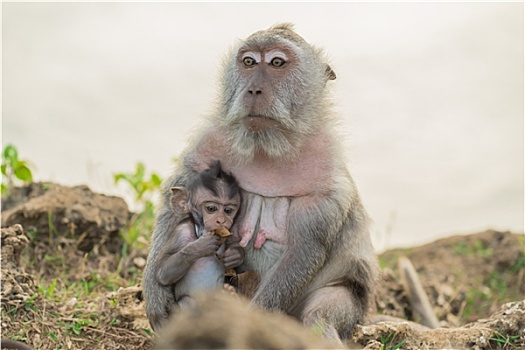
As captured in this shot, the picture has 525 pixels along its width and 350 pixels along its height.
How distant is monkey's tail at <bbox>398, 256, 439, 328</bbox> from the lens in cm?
828

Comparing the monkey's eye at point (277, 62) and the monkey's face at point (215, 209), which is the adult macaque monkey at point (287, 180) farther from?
the monkey's face at point (215, 209)

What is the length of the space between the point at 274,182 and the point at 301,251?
564 millimetres

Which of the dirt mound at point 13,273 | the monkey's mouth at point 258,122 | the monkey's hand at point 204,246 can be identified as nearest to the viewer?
the monkey's hand at point 204,246

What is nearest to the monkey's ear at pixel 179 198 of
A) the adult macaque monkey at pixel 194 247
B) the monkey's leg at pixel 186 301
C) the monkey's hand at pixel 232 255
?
the adult macaque monkey at pixel 194 247

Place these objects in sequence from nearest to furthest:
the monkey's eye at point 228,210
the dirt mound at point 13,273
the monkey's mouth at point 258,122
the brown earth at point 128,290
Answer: the brown earth at point 128,290 → the monkey's mouth at point 258,122 → the monkey's eye at point 228,210 → the dirt mound at point 13,273

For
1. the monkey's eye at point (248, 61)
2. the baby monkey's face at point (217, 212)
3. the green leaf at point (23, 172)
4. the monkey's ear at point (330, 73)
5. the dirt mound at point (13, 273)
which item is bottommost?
the dirt mound at point (13, 273)

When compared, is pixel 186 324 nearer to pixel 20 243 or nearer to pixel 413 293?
pixel 20 243

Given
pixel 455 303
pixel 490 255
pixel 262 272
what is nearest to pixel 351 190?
pixel 262 272

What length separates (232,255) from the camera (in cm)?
556

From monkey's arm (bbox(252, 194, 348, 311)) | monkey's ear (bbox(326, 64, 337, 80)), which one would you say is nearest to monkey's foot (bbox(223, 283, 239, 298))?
monkey's arm (bbox(252, 194, 348, 311))

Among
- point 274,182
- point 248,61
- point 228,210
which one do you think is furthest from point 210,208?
point 248,61

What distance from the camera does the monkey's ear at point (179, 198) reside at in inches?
224

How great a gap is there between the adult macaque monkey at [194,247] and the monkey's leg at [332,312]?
630mm

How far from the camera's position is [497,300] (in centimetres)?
994
